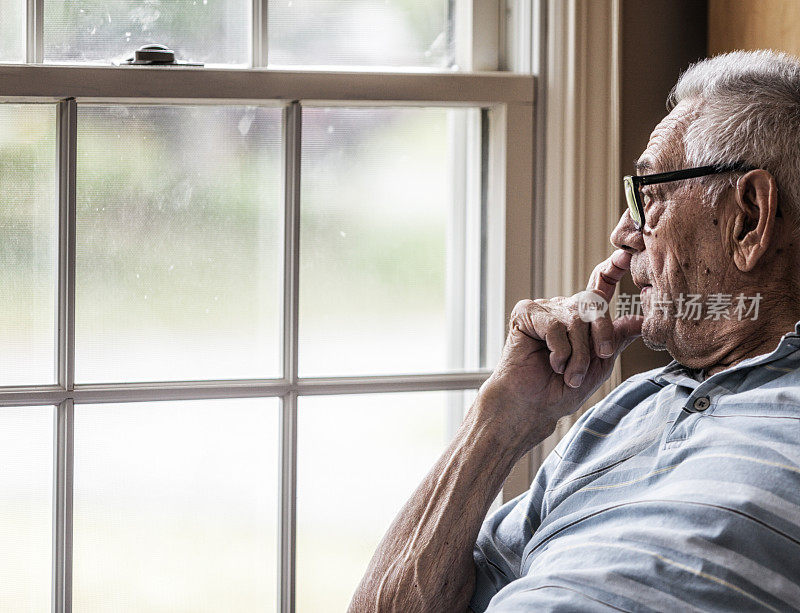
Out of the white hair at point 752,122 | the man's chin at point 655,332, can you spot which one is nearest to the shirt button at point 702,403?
the man's chin at point 655,332

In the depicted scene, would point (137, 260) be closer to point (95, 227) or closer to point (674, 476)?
point (95, 227)

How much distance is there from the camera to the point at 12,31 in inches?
59.5

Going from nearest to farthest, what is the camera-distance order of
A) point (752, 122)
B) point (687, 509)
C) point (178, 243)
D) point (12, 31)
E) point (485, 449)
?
1. point (687, 509)
2. point (752, 122)
3. point (485, 449)
4. point (12, 31)
5. point (178, 243)

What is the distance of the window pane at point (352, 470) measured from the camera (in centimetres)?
170

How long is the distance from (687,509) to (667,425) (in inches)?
7.8

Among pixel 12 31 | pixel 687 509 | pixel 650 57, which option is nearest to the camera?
pixel 687 509

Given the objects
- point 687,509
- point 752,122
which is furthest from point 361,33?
point 687,509

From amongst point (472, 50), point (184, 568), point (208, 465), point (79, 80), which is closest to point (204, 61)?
point (79, 80)

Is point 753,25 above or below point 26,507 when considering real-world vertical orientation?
above

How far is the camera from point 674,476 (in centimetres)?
108

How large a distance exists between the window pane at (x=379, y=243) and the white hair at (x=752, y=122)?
2.03 feet

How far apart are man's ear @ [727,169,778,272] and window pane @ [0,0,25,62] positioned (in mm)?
1217

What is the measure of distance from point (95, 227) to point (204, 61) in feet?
1.20

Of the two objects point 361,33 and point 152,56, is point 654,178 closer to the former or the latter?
point 361,33
